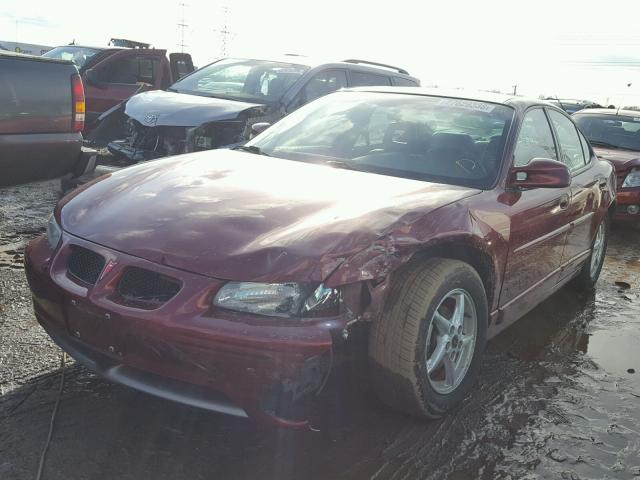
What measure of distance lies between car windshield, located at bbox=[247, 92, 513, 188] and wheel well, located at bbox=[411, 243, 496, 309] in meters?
0.39

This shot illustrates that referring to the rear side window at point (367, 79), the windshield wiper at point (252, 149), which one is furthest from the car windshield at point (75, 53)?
the windshield wiper at point (252, 149)

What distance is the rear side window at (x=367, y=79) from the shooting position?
8047 millimetres

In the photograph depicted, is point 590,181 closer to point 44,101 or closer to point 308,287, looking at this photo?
point 308,287

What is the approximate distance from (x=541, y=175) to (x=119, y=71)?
8.65 m

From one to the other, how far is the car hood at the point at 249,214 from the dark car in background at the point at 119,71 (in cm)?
732

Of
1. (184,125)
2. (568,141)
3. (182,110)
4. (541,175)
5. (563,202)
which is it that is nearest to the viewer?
(541,175)

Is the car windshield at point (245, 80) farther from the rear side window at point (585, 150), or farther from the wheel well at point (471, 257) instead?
the wheel well at point (471, 257)

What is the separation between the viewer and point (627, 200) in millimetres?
7348

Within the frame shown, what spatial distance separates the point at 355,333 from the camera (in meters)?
2.49

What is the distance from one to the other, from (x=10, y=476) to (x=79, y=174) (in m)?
3.66

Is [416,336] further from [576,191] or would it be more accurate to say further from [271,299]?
[576,191]

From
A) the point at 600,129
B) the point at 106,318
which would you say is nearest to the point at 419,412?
the point at 106,318

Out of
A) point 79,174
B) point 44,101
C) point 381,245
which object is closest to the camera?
point 381,245

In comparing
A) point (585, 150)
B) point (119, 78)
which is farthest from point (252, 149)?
point (119, 78)
